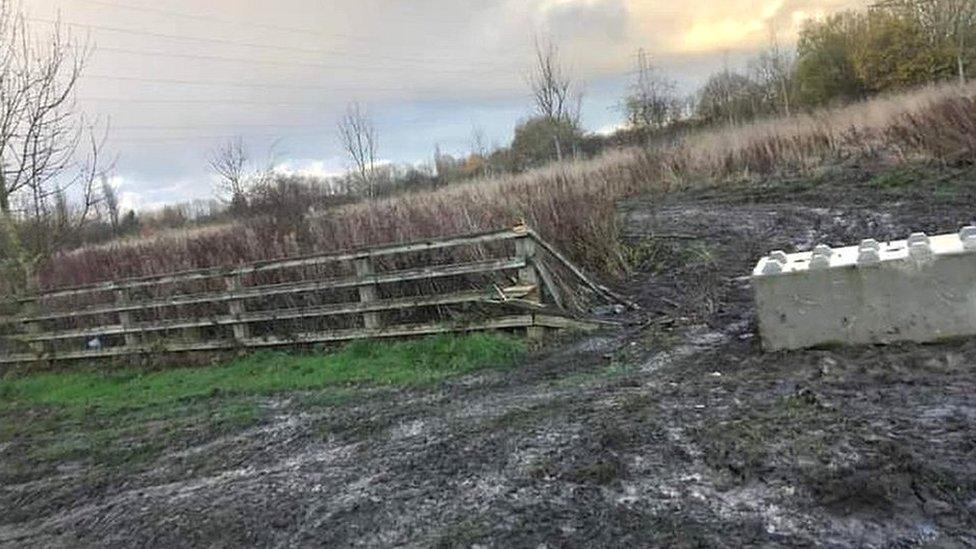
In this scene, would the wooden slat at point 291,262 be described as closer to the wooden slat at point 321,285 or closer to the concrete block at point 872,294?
the wooden slat at point 321,285

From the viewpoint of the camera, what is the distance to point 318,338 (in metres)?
8.44

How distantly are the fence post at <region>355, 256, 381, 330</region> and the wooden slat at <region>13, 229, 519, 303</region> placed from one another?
8 centimetres

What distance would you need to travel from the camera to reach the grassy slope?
6.16 meters

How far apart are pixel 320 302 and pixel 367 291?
3.41 feet

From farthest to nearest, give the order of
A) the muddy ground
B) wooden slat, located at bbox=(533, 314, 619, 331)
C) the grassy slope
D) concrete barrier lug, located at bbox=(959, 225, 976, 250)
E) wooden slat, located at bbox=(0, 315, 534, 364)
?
1. wooden slat, located at bbox=(0, 315, 534, 364)
2. wooden slat, located at bbox=(533, 314, 619, 331)
3. the grassy slope
4. concrete barrier lug, located at bbox=(959, 225, 976, 250)
5. the muddy ground

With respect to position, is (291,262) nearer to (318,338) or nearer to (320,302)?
(320,302)

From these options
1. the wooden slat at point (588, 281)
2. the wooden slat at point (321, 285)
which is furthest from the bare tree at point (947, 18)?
the wooden slat at point (321, 285)

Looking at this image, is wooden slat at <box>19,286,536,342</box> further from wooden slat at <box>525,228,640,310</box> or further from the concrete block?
the concrete block

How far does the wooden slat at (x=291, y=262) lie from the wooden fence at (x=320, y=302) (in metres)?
0.01

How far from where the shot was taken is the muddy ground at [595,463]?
3.21 m

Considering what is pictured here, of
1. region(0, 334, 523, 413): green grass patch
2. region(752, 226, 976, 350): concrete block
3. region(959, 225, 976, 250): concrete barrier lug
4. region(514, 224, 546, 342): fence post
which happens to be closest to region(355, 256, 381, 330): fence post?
region(0, 334, 523, 413): green grass patch

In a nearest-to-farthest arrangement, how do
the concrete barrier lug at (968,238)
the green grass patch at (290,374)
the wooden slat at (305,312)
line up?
1. the concrete barrier lug at (968,238)
2. the green grass patch at (290,374)
3. the wooden slat at (305,312)

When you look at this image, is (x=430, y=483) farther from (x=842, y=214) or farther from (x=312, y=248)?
(x=842, y=214)

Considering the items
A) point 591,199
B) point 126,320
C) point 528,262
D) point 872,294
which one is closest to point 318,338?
point 528,262
